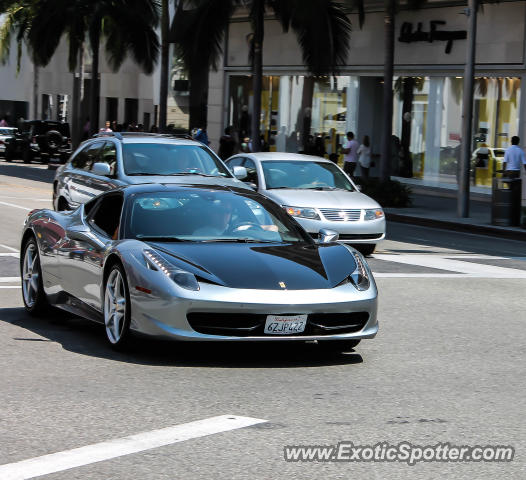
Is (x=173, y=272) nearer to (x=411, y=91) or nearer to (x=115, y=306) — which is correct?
(x=115, y=306)

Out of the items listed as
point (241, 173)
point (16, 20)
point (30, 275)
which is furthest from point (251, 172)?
point (16, 20)

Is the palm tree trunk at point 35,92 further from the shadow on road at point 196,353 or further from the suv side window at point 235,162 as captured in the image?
→ the shadow on road at point 196,353

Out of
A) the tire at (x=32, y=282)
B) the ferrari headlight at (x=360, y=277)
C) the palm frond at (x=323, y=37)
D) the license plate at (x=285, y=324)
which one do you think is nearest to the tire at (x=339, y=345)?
the ferrari headlight at (x=360, y=277)

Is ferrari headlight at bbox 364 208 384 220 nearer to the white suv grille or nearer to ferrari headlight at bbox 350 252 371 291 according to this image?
the white suv grille

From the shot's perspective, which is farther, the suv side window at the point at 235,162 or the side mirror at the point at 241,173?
the suv side window at the point at 235,162

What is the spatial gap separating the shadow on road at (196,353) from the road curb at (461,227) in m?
15.1

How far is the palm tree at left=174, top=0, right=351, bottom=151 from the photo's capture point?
33.2m

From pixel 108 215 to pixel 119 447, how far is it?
4176 mm

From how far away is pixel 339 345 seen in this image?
9.05 metres

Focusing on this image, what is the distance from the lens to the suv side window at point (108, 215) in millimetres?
9537

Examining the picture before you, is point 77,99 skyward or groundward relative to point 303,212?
skyward

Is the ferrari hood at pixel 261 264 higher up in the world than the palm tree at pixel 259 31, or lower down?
lower down

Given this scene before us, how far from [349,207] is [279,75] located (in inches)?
1094

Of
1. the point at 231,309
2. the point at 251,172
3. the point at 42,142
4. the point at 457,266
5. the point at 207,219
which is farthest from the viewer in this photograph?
the point at 42,142
